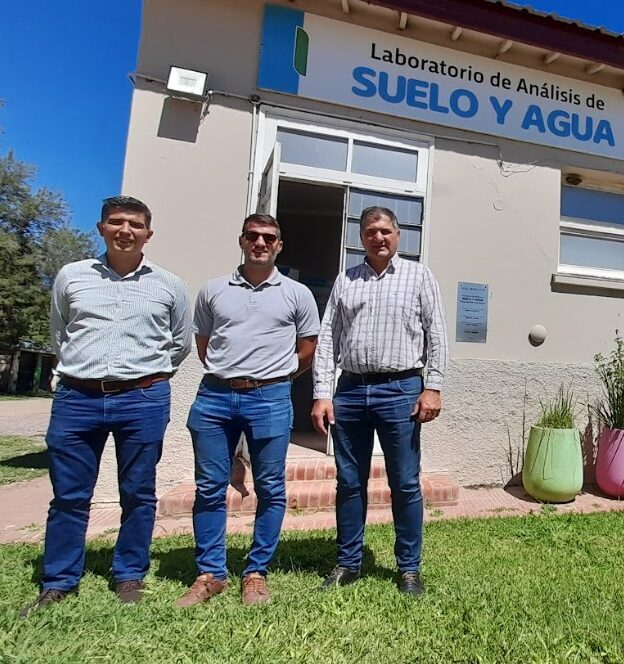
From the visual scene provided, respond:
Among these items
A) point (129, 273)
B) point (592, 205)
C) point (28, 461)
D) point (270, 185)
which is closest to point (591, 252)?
point (592, 205)

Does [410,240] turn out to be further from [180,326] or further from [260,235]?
[180,326]

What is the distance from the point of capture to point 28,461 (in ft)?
20.0

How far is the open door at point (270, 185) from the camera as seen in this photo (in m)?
3.94

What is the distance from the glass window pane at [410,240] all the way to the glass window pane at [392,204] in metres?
0.07

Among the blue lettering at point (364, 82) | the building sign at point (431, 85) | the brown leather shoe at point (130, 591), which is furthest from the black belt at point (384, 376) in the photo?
the blue lettering at point (364, 82)

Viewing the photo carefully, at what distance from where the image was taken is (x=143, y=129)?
4285mm

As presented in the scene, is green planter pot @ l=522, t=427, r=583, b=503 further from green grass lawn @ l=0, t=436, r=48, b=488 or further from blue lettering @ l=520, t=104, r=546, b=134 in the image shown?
green grass lawn @ l=0, t=436, r=48, b=488

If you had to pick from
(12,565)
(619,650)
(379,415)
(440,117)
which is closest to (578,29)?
(440,117)

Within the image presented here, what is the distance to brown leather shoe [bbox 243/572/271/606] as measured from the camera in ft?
7.77

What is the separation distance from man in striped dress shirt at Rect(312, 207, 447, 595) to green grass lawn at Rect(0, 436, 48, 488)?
4.11 m

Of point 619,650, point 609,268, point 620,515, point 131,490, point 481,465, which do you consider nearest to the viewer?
point 619,650

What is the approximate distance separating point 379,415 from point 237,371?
79 cm

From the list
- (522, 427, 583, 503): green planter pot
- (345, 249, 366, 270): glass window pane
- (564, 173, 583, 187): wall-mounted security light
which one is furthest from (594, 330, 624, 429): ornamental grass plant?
(345, 249, 366, 270): glass window pane

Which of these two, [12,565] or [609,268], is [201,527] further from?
[609,268]
